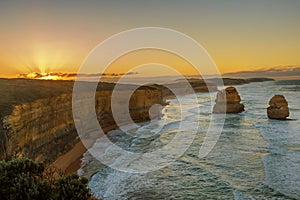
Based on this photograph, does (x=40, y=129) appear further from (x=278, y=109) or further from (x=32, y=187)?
(x=278, y=109)

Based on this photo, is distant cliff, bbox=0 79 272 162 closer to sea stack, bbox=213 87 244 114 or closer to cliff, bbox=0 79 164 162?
cliff, bbox=0 79 164 162

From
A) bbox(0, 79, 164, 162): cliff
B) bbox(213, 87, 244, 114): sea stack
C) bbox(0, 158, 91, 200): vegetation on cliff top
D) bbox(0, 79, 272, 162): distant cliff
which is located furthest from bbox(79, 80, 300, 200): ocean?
bbox(213, 87, 244, 114): sea stack

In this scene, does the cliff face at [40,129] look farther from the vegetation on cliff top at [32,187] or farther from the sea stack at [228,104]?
the sea stack at [228,104]

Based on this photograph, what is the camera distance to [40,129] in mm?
20812

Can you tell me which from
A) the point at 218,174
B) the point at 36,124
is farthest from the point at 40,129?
the point at 218,174

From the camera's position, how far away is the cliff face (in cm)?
1549

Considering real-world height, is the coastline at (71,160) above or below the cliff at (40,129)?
below

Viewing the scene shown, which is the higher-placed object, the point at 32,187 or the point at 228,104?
the point at 32,187

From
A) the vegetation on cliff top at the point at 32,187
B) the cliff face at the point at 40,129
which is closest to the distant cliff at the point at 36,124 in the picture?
the cliff face at the point at 40,129

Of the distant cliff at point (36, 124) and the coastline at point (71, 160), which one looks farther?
the coastline at point (71, 160)

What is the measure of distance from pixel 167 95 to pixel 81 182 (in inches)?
4444

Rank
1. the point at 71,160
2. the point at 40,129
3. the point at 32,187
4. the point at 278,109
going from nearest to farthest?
1. the point at 32,187
2. the point at 40,129
3. the point at 71,160
4. the point at 278,109

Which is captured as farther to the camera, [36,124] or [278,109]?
[278,109]

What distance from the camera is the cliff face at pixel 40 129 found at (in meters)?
15.5
